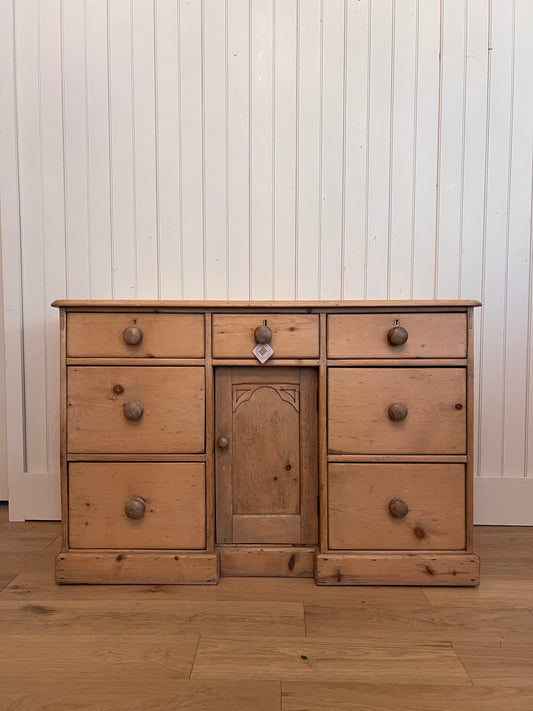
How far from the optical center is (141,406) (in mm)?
1615

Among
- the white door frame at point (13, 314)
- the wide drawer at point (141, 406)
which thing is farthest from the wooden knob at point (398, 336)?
the white door frame at point (13, 314)

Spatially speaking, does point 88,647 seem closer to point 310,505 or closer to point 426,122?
point 310,505

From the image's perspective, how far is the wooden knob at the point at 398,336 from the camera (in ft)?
5.19

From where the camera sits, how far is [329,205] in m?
2.07

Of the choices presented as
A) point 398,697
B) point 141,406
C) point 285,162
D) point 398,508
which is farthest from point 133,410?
point 285,162

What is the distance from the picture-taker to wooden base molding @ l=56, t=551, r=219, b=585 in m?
1.61

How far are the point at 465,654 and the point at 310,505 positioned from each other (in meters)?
0.58

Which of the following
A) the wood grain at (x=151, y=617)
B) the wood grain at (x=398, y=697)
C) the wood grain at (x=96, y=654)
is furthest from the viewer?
the wood grain at (x=151, y=617)

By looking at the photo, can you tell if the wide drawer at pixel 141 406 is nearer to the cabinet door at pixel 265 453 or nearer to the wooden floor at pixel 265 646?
the cabinet door at pixel 265 453

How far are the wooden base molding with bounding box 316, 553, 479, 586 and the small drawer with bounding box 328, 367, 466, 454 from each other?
12.3 inches

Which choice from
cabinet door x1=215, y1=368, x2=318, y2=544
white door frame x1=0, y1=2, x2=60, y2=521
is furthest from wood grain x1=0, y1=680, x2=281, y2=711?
white door frame x1=0, y1=2, x2=60, y2=521

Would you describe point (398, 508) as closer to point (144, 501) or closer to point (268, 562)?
point (268, 562)

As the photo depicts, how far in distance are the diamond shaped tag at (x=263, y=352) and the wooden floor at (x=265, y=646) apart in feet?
2.22

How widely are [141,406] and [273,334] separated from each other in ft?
1.49
